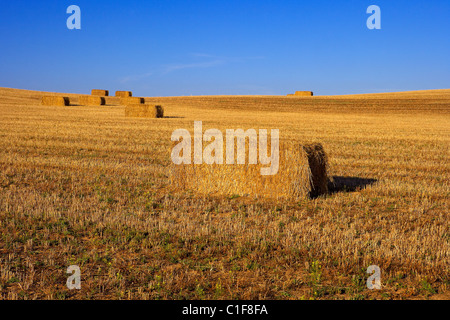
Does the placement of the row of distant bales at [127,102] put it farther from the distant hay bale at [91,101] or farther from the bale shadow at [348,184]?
the bale shadow at [348,184]

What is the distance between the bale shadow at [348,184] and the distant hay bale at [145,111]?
2370 cm

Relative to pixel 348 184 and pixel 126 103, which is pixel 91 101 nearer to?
pixel 126 103

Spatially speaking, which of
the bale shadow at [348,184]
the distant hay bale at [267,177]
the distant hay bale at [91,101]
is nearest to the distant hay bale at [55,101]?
the distant hay bale at [91,101]

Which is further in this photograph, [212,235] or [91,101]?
[91,101]

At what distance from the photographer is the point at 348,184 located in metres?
10.2

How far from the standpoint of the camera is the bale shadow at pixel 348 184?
966cm

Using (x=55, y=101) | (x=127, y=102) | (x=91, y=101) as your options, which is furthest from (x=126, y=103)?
(x=55, y=101)

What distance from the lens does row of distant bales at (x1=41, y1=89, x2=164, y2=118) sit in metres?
33.2

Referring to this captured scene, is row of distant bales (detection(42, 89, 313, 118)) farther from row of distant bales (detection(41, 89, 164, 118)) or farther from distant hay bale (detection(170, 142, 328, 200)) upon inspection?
distant hay bale (detection(170, 142, 328, 200))

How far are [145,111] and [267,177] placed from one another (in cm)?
2570

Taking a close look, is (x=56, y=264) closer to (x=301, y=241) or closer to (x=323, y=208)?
(x=301, y=241)

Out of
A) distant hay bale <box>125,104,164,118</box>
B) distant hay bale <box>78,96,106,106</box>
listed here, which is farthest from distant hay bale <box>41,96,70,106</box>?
distant hay bale <box>125,104,164,118</box>
